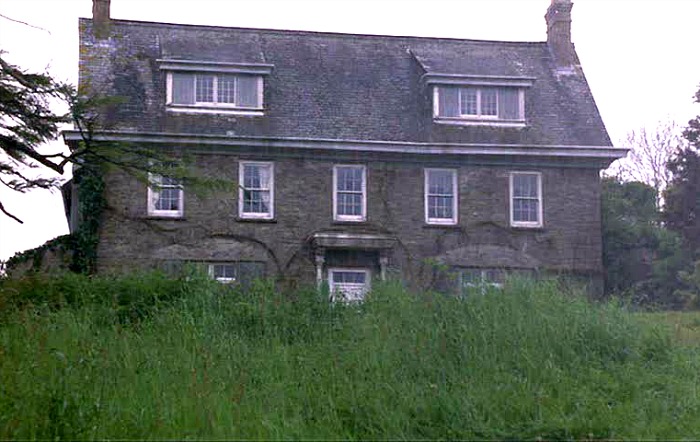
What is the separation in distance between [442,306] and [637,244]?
69.6 ft

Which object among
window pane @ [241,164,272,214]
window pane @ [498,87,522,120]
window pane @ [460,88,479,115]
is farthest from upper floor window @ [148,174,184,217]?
window pane @ [498,87,522,120]

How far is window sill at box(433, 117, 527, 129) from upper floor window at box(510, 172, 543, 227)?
56.8 inches

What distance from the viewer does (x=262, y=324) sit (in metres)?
18.2

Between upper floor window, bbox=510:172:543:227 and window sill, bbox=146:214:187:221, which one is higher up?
upper floor window, bbox=510:172:543:227

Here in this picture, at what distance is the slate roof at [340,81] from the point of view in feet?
104

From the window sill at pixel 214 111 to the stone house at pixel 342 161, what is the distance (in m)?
0.04

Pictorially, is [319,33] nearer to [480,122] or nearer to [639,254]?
[480,122]

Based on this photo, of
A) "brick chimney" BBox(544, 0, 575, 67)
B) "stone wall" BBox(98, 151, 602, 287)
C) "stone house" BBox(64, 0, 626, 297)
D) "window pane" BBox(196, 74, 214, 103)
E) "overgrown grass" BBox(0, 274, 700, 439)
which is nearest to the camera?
"overgrown grass" BBox(0, 274, 700, 439)

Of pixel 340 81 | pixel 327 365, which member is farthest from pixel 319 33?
pixel 327 365

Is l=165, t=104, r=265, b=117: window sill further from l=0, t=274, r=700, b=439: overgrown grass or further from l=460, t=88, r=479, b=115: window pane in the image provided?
l=0, t=274, r=700, b=439: overgrown grass

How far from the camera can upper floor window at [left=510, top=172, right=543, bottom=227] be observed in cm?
3241

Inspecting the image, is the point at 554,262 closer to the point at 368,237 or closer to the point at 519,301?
the point at 368,237

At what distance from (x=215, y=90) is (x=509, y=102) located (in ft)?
27.5

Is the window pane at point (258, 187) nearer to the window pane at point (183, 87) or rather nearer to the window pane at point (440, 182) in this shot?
the window pane at point (183, 87)
